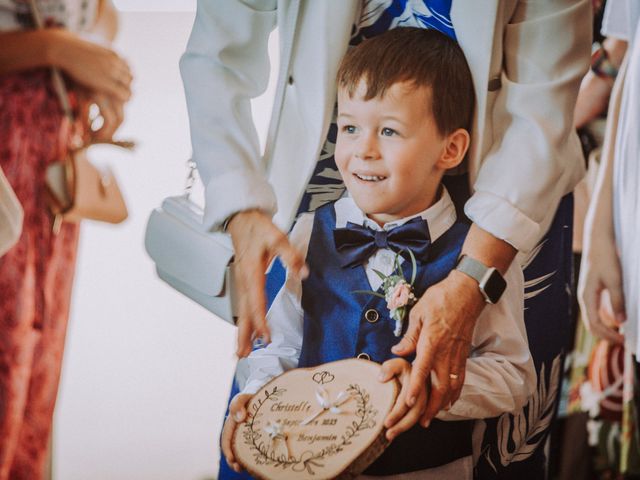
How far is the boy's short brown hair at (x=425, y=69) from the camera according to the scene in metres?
1.25

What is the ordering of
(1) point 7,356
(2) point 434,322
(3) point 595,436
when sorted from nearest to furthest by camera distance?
(2) point 434,322 → (1) point 7,356 → (3) point 595,436

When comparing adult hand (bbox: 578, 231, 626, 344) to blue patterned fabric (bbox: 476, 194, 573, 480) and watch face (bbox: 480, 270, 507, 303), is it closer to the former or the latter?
blue patterned fabric (bbox: 476, 194, 573, 480)

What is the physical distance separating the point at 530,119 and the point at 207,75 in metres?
0.51

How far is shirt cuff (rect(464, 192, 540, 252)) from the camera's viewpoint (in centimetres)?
125

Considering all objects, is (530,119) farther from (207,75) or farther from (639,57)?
(207,75)

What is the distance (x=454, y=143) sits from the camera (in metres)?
1.28

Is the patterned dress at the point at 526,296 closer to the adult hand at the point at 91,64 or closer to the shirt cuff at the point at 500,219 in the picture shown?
the shirt cuff at the point at 500,219

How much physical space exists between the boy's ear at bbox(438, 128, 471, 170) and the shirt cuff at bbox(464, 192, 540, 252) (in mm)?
64

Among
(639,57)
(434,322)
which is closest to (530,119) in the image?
(639,57)

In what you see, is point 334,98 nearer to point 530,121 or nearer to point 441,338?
point 530,121

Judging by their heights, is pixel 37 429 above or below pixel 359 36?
below

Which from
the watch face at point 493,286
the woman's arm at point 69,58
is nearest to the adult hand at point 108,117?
the woman's arm at point 69,58

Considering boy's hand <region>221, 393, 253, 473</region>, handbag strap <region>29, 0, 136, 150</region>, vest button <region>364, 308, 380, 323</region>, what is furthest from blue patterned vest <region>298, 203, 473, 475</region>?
handbag strap <region>29, 0, 136, 150</region>

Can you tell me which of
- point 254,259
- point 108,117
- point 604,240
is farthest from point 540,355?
point 108,117
